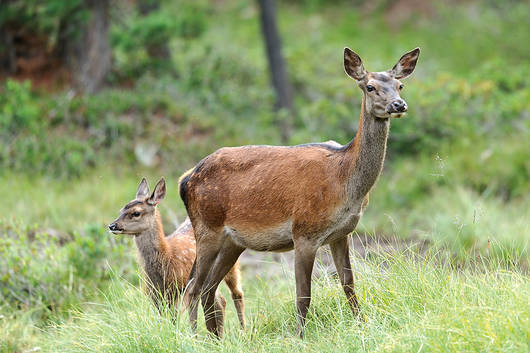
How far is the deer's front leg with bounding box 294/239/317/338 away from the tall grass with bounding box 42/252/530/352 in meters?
0.13

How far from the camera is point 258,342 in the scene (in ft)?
19.9

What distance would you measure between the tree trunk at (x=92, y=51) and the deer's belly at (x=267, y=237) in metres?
9.33

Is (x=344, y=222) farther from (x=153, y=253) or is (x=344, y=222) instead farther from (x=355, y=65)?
(x=153, y=253)

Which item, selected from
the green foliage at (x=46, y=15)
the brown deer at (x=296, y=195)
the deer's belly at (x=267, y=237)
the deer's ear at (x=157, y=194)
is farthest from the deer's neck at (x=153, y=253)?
the green foliage at (x=46, y=15)

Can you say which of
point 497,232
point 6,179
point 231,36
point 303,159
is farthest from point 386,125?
point 231,36

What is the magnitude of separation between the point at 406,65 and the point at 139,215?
2797 millimetres

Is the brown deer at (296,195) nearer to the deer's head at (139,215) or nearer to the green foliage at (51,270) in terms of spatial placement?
the deer's head at (139,215)

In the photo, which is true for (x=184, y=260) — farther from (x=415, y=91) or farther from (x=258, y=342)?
(x=415, y=91)

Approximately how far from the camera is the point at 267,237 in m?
6.18

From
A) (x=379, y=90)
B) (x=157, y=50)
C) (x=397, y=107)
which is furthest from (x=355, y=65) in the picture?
(x=157, y=50)

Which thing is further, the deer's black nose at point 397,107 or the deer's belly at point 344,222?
the deer's belly at point 344,222

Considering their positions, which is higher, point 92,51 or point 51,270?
point 92,51

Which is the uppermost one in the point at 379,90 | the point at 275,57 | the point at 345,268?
the point at 275,57

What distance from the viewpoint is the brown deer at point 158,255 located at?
7.21m
